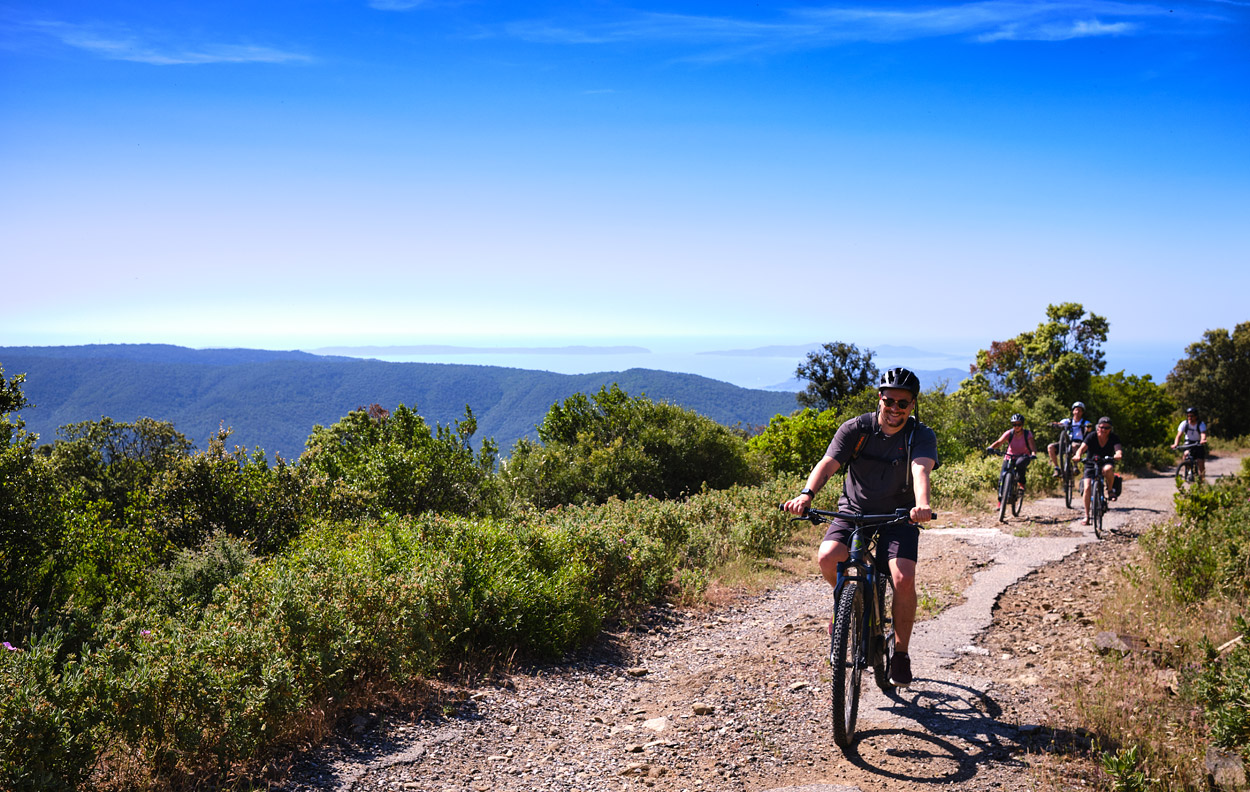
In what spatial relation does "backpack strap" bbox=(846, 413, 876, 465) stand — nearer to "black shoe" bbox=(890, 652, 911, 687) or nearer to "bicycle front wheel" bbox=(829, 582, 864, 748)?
"bicycle front wheel" bbox=(829, 582, 864, 748)

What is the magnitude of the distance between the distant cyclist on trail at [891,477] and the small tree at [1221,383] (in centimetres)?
4174

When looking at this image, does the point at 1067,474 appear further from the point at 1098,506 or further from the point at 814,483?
the point at 814,483

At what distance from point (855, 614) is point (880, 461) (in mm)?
943

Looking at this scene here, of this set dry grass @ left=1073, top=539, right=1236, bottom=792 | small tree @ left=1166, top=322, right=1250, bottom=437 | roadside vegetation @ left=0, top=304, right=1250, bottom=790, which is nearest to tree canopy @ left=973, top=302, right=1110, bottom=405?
small tree @ left=1166, top=322, right=1250, bottom=437

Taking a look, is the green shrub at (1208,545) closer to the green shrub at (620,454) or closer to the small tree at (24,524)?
the green shrub at (620,454)

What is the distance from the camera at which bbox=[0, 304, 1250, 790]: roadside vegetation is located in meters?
3.88

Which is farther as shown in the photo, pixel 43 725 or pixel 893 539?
pixel 893 539

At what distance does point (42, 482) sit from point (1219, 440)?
43324 millimetres

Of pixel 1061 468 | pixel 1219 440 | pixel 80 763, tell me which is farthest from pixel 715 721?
pixel 1219 440

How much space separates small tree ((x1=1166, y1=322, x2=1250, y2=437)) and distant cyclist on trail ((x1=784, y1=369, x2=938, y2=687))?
41.7 meters

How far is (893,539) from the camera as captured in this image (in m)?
4.59

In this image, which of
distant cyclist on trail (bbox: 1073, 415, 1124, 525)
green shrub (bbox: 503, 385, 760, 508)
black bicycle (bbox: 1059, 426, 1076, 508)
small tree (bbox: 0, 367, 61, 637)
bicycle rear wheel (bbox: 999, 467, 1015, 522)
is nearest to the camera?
small tree (bbox: 0, 367, 61, 637)

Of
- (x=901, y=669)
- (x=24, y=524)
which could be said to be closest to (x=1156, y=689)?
(x=901, y=669)

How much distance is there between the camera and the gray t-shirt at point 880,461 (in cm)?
466
